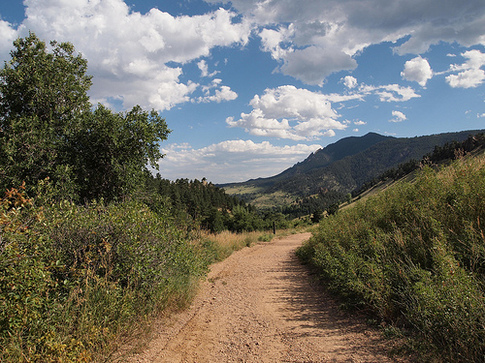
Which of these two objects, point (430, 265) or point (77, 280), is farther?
point (430, 265)

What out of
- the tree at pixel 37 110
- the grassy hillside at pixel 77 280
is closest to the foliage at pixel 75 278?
the grassy hillside at pixel 77 280

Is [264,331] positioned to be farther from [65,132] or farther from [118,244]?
[65,132]

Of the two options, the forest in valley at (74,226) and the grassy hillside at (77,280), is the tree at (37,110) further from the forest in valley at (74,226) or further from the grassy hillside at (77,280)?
the grassy hillside at (77,280)

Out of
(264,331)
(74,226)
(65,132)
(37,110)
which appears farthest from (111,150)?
(264,331)

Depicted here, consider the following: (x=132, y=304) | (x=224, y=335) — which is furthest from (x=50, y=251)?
(x=224, y=335)

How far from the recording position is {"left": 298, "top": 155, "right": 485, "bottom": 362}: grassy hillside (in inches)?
124

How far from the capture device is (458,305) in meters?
3.20

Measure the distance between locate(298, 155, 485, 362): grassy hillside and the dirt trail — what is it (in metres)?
0.55

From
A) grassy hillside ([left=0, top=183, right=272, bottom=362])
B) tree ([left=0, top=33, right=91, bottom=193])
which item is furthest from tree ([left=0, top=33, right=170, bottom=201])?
grassy hillside ([left=0, top=183, right=272, bottom=362])

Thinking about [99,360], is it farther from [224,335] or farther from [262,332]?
[262,332]

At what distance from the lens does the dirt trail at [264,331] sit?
3820 mm

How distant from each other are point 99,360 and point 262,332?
2.48 m

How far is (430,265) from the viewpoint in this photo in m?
4.89

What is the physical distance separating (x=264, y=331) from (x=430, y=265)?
320cm
